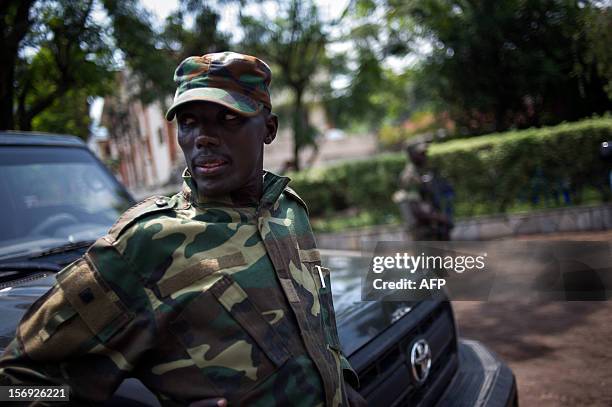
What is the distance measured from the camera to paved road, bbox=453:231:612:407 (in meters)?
3.11

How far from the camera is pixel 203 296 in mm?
1142

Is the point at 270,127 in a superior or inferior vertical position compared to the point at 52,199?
superior

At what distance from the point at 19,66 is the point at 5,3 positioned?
4.37 ft

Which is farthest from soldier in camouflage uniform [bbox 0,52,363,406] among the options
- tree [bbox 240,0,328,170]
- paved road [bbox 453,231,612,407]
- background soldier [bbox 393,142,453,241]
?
tree [bbox 240,0,328,170]

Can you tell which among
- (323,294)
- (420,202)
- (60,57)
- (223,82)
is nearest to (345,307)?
(323,294)

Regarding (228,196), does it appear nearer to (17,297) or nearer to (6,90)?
(17,297)

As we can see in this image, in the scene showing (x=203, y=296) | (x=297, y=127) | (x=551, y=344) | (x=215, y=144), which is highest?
(x=297, y=127)

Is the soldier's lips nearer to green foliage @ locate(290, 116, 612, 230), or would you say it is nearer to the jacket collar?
the jacket collar

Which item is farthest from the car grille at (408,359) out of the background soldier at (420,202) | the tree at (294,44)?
the tree at (294,44)

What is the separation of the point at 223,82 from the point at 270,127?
0.85ft

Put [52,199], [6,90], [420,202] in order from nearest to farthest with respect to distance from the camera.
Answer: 1. [52,199]
2. [420,202]
3. [6,90]

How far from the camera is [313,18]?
12.5 metres

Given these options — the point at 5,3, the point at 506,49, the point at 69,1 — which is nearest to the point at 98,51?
the point at 69,1

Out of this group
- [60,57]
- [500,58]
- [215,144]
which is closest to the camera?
[215,144]
